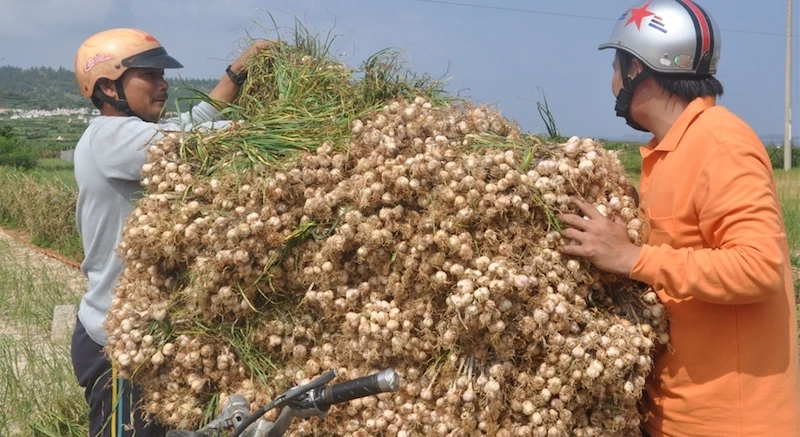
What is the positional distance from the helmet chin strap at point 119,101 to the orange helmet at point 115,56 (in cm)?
4

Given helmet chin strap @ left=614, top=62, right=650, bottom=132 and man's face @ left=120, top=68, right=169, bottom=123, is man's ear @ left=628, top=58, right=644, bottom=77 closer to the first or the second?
helmet chin strap @ left=614, top=62, right=650, bottom=132

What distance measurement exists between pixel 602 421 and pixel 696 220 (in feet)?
2.30

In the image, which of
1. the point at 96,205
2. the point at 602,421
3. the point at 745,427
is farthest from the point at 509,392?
the point at 96,205

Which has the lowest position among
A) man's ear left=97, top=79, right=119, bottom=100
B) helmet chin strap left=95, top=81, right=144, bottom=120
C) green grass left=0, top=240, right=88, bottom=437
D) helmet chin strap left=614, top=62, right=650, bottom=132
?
green grass left=0, top=240, right=88, bottom=437

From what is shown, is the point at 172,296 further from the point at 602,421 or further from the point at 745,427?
the point at 745,427

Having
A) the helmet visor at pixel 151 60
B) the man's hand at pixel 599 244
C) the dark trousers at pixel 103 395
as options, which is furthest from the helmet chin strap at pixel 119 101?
the man's hand at pixel 599 244

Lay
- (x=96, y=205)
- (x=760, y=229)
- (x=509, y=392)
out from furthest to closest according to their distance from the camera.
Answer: (x=96, y=205) < (x=509, y=392) < (x=760, y=229)

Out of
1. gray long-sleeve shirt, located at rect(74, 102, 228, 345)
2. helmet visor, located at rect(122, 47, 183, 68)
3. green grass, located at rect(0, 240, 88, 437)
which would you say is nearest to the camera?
gray long-sleeve shirt, located at rect(74, 102, 228, 345)

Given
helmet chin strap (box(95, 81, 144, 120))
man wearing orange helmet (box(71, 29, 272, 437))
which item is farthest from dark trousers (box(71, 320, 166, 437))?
helmet chin strap (box(95, 81, 144, 120))

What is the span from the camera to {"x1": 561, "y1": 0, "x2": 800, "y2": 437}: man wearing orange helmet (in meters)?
2.13

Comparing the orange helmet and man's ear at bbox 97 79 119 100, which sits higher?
the orange helmet

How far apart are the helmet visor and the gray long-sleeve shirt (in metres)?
0.28

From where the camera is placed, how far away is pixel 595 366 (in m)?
2.13

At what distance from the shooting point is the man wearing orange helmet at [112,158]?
10.0 ft
